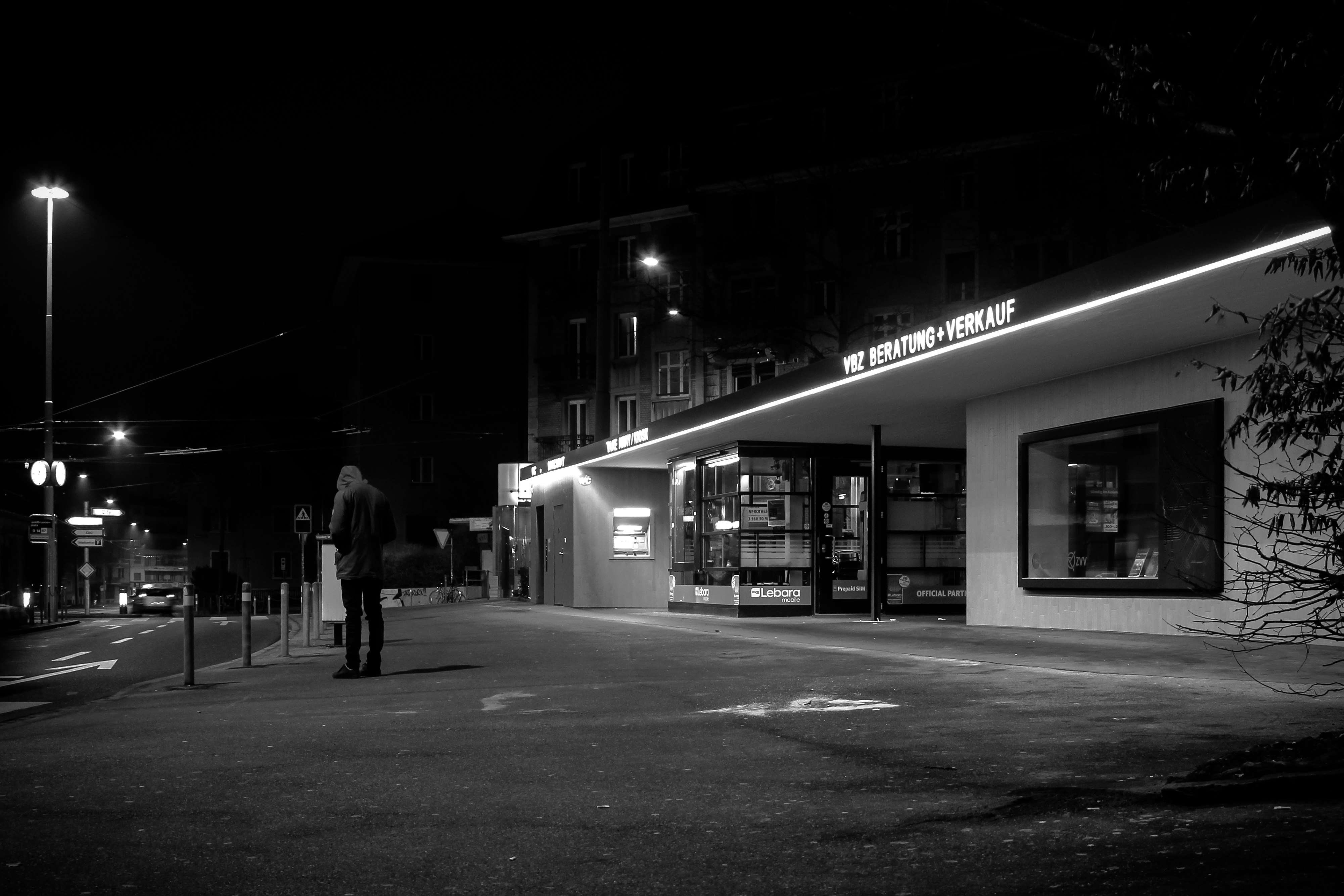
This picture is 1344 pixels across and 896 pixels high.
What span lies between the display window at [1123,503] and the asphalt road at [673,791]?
14.6 ft

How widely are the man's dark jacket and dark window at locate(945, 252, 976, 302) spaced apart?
2949 cm

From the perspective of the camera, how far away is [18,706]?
11266mm

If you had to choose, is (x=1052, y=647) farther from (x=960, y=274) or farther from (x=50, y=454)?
(x=50, y=454)

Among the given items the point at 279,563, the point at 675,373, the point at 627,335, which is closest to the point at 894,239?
the point at 675,373

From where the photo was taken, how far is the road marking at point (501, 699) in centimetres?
938

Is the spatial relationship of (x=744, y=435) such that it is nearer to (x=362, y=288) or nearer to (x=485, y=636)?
(x=485, y=636)

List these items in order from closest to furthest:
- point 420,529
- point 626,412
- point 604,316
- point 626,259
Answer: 1. point 604,316
2. point 626,412
3. point 626,259
4. point 420,529

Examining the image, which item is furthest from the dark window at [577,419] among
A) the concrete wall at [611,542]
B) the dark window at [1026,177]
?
the concrete wall at [611,542]

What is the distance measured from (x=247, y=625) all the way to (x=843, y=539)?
12.3 m

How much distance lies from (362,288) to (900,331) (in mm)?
50418

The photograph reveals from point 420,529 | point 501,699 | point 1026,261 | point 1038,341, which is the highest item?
point 1026,261

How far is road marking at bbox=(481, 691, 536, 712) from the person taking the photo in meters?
9.38

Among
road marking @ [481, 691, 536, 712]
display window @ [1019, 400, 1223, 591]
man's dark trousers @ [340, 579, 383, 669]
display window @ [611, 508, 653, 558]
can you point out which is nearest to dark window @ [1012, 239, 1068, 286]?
display window @ [611, 508, 653, 558]

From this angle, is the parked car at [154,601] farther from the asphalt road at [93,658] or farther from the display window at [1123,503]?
the display window at [1123,503]
